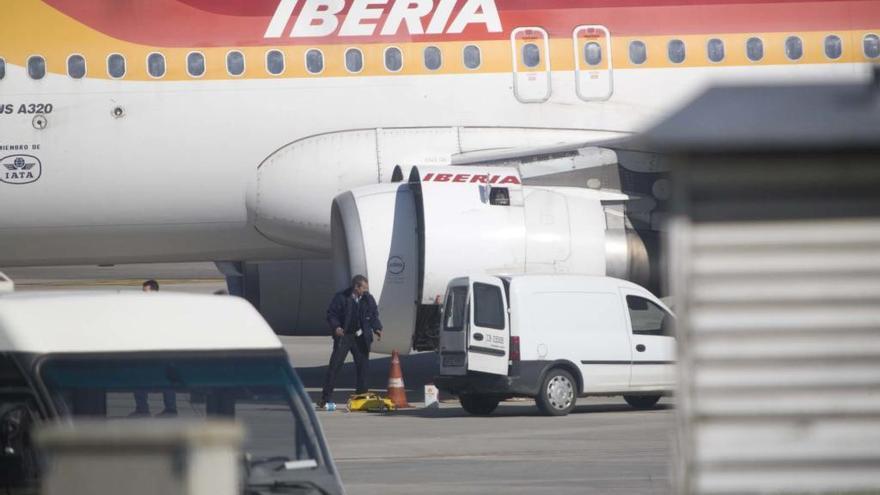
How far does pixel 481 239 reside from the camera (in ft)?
60.8

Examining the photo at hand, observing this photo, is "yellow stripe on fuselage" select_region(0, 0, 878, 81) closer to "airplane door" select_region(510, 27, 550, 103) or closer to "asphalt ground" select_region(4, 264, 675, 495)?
"airplane door" select_region(510, 27, 550, 103)

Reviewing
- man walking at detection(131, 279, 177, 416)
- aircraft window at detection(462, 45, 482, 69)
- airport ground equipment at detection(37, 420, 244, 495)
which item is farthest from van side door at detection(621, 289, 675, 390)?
airport ground equipment at detection(37, 420, 244, 495)

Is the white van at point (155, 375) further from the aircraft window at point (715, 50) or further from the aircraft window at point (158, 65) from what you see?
the aircraft window at point (715, 50)

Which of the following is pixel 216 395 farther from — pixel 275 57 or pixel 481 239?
→ pixel 275 57

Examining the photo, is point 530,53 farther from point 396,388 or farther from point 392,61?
point 396,388

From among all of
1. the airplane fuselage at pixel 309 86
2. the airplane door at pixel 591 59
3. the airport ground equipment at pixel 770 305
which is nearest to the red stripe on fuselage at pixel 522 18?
the airplane fuselage at pixel 309 86

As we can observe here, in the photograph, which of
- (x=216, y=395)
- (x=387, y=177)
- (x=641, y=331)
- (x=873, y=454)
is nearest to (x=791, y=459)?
(x=873, y=454)

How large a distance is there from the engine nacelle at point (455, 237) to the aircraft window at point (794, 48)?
129 inches

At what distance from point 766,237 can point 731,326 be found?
12.5 inches

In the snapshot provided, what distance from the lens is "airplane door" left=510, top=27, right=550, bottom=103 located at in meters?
20.0

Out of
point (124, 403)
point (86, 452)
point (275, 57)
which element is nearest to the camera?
A: point (86, 452)

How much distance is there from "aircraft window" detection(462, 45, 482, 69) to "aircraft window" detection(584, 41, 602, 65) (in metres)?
1.33

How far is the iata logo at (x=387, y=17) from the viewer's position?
1994cm

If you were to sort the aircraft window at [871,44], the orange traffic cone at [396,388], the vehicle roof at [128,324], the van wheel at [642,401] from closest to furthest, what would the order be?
the vehicle roof at [128,324] → the van wheel at [642,401] → the orange traffic cone at [396,388] → the aircraft window at [871,44]
